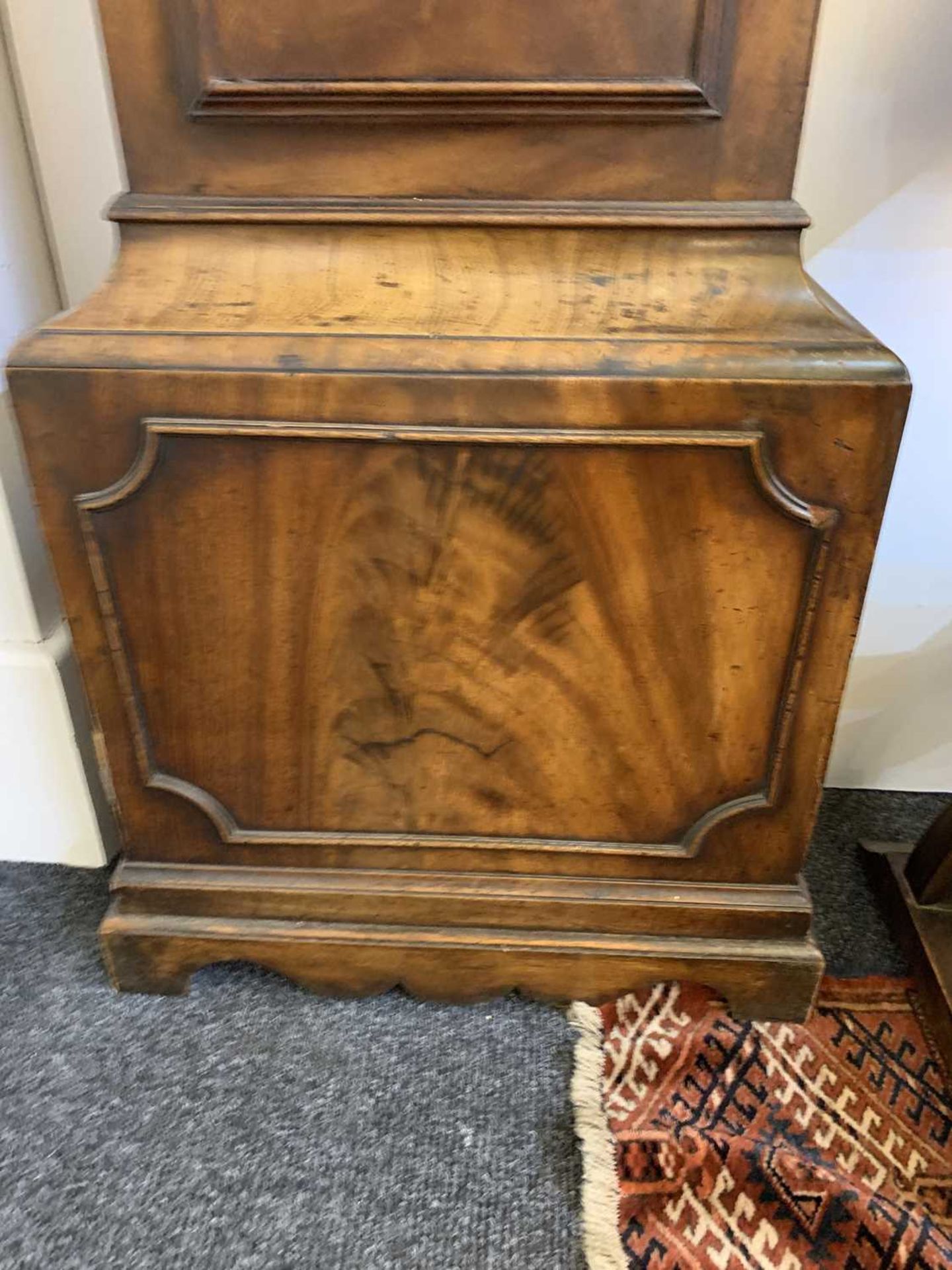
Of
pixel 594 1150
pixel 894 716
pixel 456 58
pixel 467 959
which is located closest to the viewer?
pixel 456 58

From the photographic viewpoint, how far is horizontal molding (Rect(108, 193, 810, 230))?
79 cm

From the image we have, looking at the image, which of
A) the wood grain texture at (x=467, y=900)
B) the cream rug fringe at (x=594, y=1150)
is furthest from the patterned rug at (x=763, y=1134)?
the wood grain texture at (x=467, y=900)

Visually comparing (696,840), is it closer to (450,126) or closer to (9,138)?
(450,126)

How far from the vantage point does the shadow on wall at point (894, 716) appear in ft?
4.44

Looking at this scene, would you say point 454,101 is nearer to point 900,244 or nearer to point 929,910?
point 900,244

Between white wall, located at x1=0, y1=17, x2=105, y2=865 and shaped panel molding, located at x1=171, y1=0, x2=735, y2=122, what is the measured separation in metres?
0.41

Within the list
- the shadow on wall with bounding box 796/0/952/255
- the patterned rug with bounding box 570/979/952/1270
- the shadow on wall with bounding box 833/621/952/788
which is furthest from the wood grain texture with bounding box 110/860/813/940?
the shadow on wall with bounding box 796/0/952/255

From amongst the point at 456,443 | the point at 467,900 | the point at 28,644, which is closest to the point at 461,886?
the point at 467,900

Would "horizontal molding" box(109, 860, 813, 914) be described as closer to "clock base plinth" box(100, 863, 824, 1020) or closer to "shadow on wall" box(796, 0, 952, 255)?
"clock base plinth" box(100, 863, 824, 1020)

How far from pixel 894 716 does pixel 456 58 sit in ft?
3.35

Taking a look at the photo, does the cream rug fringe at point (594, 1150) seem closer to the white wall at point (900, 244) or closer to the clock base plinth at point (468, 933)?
the clock base plinth at point (468, 933)

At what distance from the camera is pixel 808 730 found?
35.3 inches

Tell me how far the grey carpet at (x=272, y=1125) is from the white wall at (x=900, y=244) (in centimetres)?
42

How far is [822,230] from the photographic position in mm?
1100
